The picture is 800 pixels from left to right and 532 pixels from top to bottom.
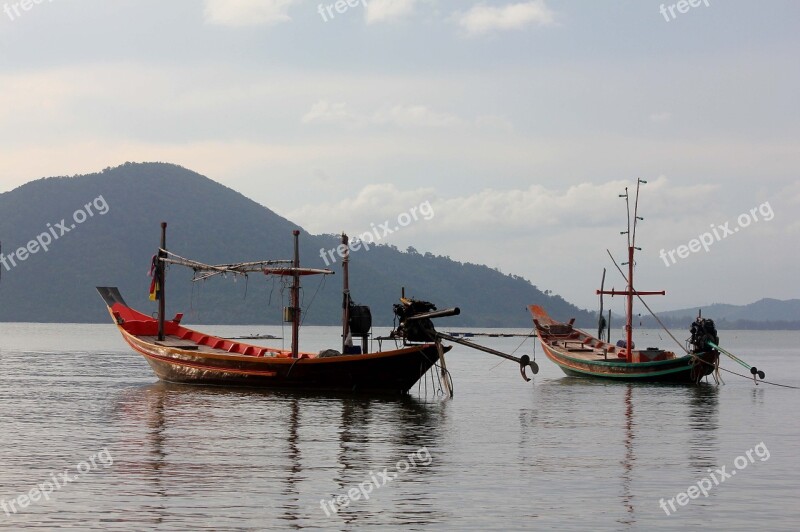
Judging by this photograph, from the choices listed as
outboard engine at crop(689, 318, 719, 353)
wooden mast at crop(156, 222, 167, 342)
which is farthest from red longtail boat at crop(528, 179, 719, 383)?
wooden mast at crop(156, 222, 167, 342)

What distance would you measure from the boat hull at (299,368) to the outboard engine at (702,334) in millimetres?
20301

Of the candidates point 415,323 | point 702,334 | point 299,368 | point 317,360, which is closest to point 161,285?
point 299,368

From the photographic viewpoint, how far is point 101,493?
76.5 feet

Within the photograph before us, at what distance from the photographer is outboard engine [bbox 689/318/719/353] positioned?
199 ft

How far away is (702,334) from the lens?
200 ft

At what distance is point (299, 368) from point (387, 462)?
19992 millimetres

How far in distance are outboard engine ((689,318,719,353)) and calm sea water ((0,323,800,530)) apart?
28.6ft

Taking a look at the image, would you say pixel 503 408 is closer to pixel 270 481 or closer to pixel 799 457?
pixel 799 457

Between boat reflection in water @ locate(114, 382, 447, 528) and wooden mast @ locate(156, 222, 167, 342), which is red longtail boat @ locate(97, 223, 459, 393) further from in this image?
wooden mast @ locate(156, 222, 167, 342)

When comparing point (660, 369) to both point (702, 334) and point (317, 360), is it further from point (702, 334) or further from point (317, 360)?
point (317, 360)

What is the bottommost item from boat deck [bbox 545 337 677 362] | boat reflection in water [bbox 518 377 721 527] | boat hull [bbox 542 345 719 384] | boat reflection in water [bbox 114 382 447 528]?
boat reflection in water [bbox 518 377 721 527]

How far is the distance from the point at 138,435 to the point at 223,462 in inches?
285

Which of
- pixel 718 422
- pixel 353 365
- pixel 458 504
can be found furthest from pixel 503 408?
pixel 458 504

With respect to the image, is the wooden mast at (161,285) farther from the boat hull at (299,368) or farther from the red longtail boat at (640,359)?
the red longtail boat at (640,359)
